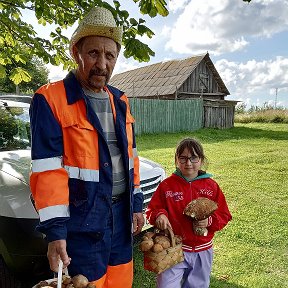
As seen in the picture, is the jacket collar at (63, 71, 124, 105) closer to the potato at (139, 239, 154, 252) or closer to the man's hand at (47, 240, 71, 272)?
the man's hand at (47, 240, 71, 272)

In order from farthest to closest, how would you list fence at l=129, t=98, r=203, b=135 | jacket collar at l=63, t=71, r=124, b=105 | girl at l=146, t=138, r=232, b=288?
fence at l=129, t=98, r=203, b=135 → girl at l=146, t=138, r=232, b=288 → jacket collar at l=63, t=71, r=124, b=105

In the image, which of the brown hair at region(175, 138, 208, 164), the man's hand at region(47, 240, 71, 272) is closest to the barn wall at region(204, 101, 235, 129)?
the brown hair at region(175, 138, 208, 164)

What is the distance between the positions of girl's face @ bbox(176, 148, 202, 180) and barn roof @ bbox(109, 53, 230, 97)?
18490 millimetres

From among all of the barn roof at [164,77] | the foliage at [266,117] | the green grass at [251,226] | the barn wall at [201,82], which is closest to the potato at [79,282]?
the green grass at [251,226]

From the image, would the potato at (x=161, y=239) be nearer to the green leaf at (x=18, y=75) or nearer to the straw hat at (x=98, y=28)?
the straw hat at (x=98, y=28)

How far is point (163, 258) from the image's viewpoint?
218 cm

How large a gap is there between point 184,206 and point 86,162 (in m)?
1.06

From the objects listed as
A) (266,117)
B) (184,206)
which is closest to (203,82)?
(266,117)

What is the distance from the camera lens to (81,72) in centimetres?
194

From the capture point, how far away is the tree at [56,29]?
3582mm

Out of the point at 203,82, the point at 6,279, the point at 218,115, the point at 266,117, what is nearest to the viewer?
the point at 6,279

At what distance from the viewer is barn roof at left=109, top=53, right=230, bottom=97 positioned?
21.7 m

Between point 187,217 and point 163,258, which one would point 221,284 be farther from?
point 163,258

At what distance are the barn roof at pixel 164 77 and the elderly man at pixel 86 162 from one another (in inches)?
753
